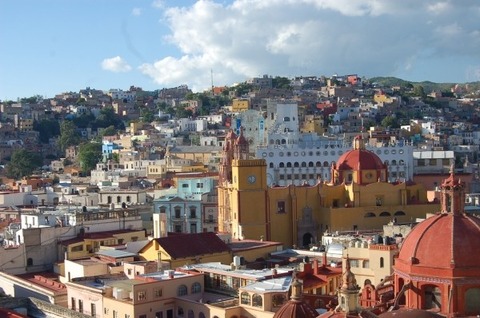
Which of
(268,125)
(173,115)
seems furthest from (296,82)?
(268,125)

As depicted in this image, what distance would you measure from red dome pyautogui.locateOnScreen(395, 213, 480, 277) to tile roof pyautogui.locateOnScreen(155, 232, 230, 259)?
17203 millimetres

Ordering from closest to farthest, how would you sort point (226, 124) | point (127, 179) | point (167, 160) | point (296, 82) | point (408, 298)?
1. point (408, 298)
2. point (127, 179)
3. point (167, 160)
4. point (226, 124)
5. point (296, 82)

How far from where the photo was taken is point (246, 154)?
65.6m

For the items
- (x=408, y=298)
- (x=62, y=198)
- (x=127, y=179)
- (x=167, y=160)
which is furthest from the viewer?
(x=167, y=160)

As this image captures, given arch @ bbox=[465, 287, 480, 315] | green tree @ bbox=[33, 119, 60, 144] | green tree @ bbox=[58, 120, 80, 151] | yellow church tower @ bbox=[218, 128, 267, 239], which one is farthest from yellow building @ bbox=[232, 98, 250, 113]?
arch @ bbox=[465, 287, 480, 315]

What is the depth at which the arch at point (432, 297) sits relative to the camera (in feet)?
93.8

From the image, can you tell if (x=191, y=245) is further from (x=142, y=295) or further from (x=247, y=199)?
(x=247, y=199)

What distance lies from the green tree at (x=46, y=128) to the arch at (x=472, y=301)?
454ft

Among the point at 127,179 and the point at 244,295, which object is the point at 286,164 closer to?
the point at 127,179

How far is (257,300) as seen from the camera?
3491 cm

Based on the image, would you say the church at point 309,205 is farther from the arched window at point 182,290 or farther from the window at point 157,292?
the window at point 157,292

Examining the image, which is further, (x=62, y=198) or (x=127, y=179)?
(x=127, y=179)

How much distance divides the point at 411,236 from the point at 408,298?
2.23 metres

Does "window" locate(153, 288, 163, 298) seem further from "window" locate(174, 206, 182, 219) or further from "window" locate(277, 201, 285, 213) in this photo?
"window" locate(174, 206, 182, 219)
